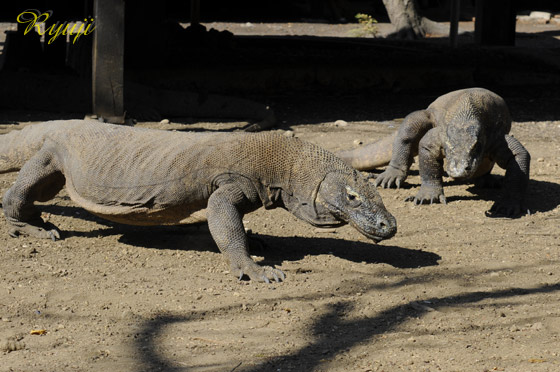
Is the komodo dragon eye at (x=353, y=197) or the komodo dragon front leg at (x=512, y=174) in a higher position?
the komodo dragon eye at (x=353, y=197)

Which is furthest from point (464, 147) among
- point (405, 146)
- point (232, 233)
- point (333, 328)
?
point (333, 328)

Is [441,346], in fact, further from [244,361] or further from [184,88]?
[184,88]

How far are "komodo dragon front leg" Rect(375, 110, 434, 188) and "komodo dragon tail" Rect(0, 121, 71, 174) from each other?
108 inches

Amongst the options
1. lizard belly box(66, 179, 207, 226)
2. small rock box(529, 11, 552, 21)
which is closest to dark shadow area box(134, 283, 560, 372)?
lizard belly box(66, 179, 207, 226)

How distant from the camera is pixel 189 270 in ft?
13.6

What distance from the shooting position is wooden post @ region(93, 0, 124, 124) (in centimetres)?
738

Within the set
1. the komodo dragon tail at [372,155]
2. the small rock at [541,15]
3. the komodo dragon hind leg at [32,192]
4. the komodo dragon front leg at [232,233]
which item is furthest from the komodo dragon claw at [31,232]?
the small rock at [541,15]

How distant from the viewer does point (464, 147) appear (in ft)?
17.9

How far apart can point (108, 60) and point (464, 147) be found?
359 centimetres

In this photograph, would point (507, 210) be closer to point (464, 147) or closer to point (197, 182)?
point (464, 147)

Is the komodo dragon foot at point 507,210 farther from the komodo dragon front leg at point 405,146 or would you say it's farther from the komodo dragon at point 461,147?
the komodo dragon front leg at point 405,146

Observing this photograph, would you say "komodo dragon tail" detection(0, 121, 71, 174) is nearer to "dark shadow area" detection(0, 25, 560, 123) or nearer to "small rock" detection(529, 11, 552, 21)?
"dark shadow area" detection(0, 25, 560, 123)

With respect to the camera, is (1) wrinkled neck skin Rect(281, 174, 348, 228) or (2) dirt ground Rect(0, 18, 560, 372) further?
(1) wrinkled neck skin Rect(281, 174, 348, 228)

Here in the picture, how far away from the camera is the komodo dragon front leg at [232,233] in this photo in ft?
13.1
